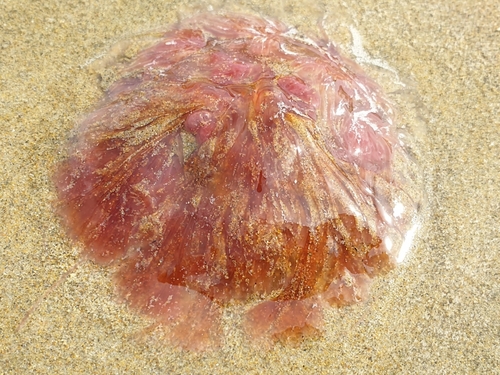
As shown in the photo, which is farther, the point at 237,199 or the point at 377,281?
the point at 377,281

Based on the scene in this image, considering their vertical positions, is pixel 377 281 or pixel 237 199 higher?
pixel 237 199

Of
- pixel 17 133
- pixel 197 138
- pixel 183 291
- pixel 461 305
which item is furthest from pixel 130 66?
pixel 461 305

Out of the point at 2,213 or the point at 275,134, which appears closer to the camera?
the point at 275,134

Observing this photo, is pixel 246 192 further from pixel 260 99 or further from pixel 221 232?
pixel 260 99

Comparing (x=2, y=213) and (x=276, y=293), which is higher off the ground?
(x=276, y=293)
